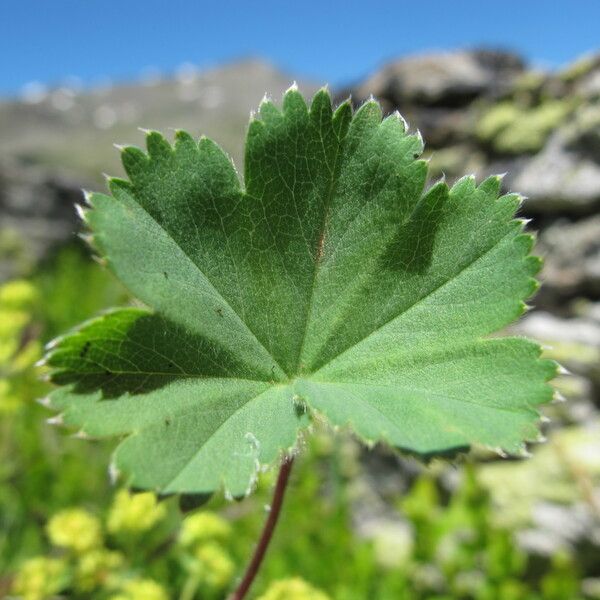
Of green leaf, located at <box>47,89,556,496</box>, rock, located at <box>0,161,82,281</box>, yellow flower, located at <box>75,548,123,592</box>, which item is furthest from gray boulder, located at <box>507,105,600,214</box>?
rock, located at <box>0,161,82,281</box>

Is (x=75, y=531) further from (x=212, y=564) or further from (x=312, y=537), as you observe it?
(x=312, y=537)

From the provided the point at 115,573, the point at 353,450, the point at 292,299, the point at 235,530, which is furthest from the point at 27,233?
the point at 292,299

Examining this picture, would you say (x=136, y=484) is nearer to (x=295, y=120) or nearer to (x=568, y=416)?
(x=295, y=120)

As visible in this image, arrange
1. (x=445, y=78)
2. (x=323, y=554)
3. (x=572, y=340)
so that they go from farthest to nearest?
(x=445, y=78)
(x=572, y=340)
(x=323, y=554)

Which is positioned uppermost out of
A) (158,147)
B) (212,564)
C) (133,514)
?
(158,147)

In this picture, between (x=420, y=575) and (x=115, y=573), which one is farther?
(x=420, y=575)

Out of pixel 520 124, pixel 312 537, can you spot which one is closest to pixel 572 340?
pixel 520 124

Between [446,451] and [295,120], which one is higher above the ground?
[295,120]
